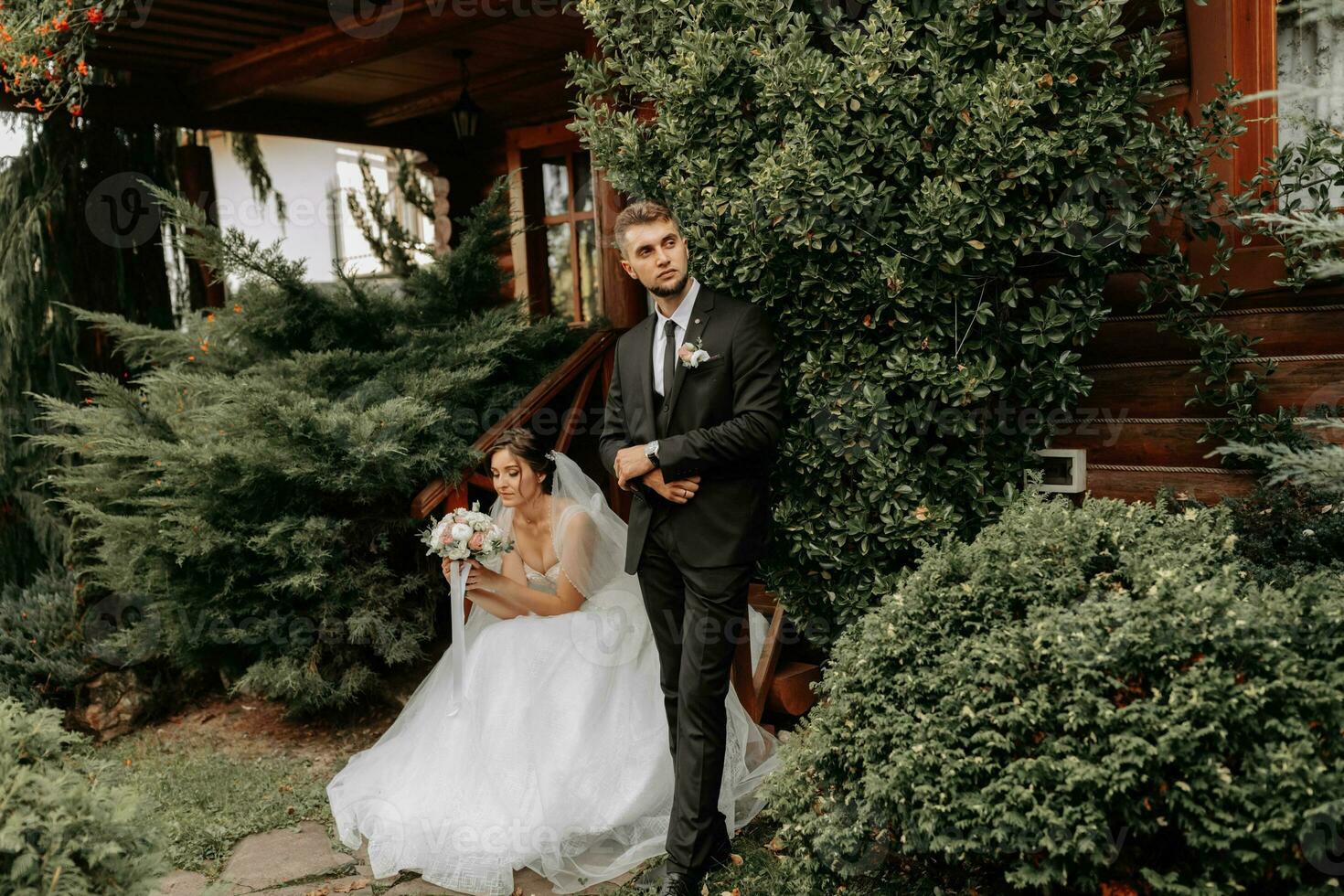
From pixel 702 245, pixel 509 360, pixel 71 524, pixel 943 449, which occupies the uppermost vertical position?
pixel 702 245

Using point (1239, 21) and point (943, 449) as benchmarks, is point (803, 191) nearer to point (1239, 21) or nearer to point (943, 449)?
point (943, 449)

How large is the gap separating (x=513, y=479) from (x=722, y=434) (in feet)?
5.04

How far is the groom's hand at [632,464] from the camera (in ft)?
11.6

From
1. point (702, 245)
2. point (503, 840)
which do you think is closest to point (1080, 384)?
point (702, 245)

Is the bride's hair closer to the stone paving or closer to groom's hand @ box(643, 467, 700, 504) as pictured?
groom's hand @ box(643, 467, 700, 504)

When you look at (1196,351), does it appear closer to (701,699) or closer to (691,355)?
(691,355)

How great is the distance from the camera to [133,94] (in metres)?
7.36

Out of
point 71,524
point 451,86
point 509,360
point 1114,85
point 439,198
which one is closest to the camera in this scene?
point 1114,85

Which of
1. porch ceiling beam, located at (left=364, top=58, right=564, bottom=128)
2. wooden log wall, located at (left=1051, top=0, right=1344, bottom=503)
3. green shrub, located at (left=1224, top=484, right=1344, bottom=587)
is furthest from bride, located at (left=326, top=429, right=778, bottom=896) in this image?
porch ceiling beam, located at (left=364, top=58, right=564, bottom=128)

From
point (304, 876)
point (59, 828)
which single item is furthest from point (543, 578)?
point (59, 828)

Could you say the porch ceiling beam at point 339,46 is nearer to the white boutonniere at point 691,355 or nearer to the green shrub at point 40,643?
Result: the white boutonniere at point 691,355

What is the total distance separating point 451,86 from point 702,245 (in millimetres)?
5846

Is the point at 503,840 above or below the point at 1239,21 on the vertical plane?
below

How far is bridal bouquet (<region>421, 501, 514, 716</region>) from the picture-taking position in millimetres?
4367
